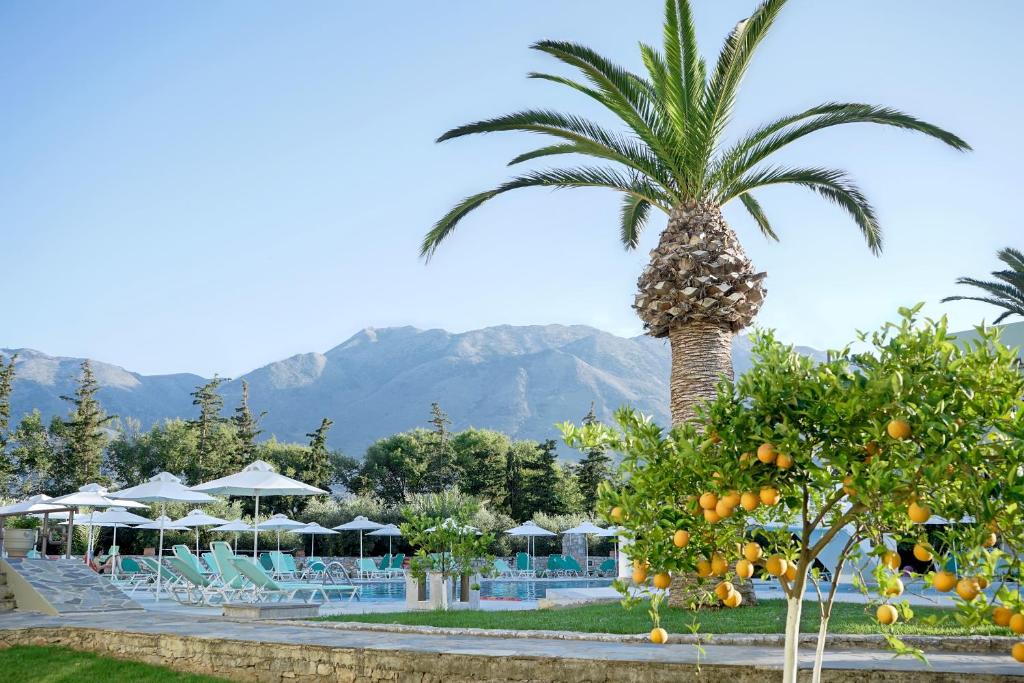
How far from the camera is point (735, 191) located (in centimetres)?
1127

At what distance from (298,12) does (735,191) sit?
1063 cm

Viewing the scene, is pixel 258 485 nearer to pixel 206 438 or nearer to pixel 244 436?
pixel 244 436

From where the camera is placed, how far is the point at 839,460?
3.22m

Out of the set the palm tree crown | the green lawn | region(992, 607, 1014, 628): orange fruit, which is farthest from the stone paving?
region(992, 607, 1014, 628): orange fruit

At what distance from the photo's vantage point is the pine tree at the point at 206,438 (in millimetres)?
44219

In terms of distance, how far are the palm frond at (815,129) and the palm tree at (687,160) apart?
0.04 feet

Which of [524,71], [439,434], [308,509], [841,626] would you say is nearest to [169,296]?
[439,434]

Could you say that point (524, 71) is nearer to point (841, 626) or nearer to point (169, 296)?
point (841, 626)

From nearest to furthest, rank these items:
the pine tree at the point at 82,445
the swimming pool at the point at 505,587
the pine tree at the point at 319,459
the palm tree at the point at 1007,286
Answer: the palm tree at the point at 1007,286, the swimming pool at the point at 505,587, the pine tree at the point at 82,445, the pine tree at the point at 319,459

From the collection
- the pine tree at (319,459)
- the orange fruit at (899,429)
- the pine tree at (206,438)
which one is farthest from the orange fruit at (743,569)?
the pine tree at (319,459)

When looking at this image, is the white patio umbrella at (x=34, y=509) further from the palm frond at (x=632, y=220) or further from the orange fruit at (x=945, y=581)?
the orange fruit at (x=945, y=581)

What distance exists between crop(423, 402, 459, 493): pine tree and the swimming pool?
2408 centimetres

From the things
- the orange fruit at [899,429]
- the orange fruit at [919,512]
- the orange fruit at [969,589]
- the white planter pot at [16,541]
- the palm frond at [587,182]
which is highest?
the palm frond at [587,182]

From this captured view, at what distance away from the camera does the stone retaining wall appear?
5.93 m
